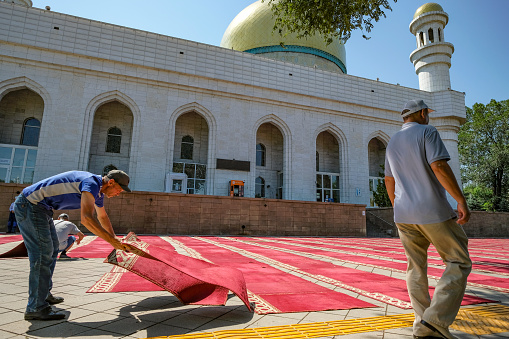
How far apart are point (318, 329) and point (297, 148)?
20921 millimetres

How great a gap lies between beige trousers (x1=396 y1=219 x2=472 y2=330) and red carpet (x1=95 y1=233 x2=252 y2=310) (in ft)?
4.30

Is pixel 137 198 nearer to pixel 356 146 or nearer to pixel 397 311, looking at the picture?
pixel 397 311

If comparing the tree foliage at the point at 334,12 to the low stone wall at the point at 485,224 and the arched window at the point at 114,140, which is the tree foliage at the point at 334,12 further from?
the arched window at the point at 114,140

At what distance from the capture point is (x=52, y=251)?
276cm

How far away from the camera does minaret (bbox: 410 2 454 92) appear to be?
26.7 metres

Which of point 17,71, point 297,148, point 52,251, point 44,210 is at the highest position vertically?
point 17,71

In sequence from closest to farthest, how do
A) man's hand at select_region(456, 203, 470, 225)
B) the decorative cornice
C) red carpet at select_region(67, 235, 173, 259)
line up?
1. man's hand at select_region(456, 203, 470, 225)
2. red carpet at select_region(67, 235, 173, 259)
3. the decorative cornice

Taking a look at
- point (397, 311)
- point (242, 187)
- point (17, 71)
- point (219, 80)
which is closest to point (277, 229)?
point (242, 187)

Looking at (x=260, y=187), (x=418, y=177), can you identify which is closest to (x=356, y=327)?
(x=418, y=177)

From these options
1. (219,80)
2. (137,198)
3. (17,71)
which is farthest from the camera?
(219,80)

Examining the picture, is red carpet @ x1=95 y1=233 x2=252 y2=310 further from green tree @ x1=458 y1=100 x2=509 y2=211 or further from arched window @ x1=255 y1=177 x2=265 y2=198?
green tree @ x1=458 y1=100 x2=509 y2=211

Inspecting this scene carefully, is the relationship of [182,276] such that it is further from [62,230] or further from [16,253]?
[62,230]

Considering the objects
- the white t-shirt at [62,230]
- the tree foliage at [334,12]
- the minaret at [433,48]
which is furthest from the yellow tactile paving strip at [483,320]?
the minaret at [433,48]

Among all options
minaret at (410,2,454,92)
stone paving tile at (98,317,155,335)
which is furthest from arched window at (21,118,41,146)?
minaret at (410,2,454,92)
